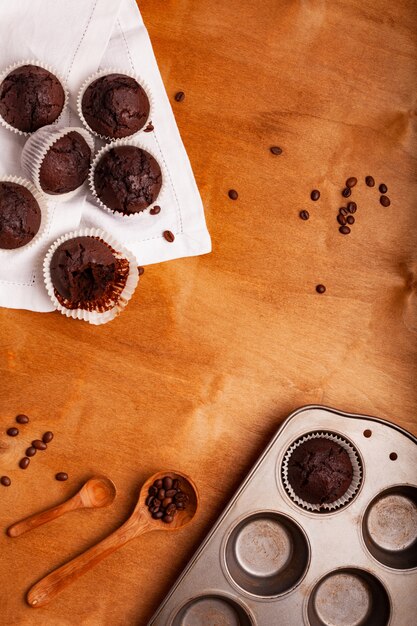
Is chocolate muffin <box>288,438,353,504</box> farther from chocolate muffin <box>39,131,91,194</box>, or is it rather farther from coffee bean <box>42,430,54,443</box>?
chocolate muffin <box>39,131,91,194</box>

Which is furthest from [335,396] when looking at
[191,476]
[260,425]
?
[191,476]

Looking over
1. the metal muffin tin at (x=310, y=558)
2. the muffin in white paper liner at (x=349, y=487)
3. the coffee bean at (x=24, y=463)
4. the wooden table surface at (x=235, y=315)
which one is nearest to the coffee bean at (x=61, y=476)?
the wooden table surface at (x=235, y=315)

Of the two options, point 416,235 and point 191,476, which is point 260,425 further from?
point 416,235

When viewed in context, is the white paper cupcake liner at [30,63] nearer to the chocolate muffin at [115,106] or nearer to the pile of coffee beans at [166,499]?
the chocolate muffin at [115,106]

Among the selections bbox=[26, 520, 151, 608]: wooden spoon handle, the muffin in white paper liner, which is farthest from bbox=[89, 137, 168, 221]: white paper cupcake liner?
bbox=[26, 520, 151, 608]: wooden spoon handle

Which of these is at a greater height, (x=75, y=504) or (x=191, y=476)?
(x=191, y=476)

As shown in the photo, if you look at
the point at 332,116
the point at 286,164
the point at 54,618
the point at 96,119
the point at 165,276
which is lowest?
the point at 54,618

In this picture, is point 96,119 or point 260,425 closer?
point 96,119

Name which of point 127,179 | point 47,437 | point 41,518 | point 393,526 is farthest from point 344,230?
point 41,518
